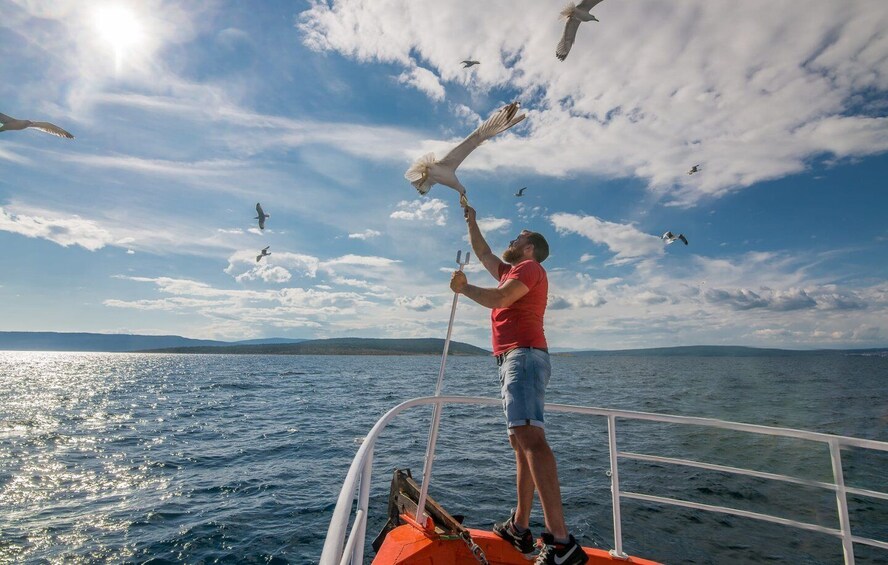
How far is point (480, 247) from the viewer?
424cm

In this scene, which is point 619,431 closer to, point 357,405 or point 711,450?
point 711,450

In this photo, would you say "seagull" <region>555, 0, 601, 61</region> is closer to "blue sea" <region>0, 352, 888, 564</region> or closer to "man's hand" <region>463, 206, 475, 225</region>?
"man's hand" <region>463, 206, 475, 225</region>

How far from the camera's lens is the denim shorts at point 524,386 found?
3092mm

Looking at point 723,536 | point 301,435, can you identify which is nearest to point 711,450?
point 723,536

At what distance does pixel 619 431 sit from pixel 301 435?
10536 mm

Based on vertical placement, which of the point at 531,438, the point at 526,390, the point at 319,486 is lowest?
the point at 319,486

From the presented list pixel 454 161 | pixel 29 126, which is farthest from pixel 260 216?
pixel 454 161

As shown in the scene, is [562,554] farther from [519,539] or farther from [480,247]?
[480,247]

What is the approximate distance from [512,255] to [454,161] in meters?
1.19

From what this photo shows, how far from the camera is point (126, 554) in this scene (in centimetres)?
700

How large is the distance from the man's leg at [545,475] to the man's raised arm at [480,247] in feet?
5.01

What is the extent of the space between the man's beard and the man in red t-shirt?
35cm

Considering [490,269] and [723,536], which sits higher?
[490,269]

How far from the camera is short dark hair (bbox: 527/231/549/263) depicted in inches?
146
